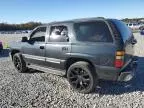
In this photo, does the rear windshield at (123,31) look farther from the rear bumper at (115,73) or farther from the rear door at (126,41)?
the rear bumper at (115,73)

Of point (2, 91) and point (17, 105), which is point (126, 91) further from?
Answer: point (2, 91)

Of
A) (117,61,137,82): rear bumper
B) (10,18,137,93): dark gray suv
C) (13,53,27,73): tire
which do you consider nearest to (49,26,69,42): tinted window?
(10,18,137,93): dark gray suv

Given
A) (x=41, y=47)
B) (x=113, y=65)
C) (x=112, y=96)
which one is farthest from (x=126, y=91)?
(x=41, y=47)

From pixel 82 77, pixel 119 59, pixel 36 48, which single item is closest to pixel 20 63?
pixel 36 48

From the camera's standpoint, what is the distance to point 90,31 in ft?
19.4

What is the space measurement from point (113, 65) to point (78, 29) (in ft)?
4.73

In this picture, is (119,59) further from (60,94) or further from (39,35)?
(39,35)

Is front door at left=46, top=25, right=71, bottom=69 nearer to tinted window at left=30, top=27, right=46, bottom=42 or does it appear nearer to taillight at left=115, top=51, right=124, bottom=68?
tinted window at left=30, top=27, right=46, bottom=42

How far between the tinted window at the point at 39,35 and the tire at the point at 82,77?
1722mm

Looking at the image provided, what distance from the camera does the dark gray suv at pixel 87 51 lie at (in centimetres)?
547

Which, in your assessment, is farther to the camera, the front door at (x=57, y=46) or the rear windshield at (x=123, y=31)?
the front door at (x=57, y=46)

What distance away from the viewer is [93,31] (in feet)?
19.2

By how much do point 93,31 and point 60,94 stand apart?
1809 mm

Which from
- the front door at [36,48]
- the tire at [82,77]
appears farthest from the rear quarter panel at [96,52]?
the front door at [36,48]
